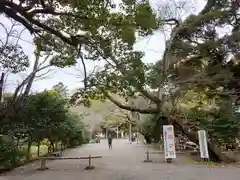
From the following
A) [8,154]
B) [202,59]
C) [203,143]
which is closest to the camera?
[8,154]

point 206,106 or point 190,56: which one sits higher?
point 190,56

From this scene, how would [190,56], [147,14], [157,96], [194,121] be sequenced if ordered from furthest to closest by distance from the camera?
[190,56] → [194,121] → [157,96] → [147,14]

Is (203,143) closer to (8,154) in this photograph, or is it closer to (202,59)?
(202,59)

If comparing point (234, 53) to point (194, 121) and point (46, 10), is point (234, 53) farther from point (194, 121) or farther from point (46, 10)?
point (46, 10)

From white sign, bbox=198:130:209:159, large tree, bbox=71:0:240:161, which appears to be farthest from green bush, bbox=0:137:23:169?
white sign, bbox=198:130:209:159

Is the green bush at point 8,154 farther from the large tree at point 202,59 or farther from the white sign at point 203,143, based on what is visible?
the white sign at point 203,143

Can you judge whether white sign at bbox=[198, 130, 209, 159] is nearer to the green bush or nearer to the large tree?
the large tree

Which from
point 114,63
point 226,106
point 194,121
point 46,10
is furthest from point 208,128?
point 46,10

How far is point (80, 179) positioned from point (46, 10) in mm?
5827

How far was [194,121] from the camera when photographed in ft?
66.8

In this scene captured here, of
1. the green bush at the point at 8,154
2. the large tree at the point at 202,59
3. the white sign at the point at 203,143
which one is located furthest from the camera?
the large tree at the point at 202,59

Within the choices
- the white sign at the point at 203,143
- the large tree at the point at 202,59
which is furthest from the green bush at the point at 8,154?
the white sign at the point at 203,143

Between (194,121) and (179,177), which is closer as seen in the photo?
(179,177)

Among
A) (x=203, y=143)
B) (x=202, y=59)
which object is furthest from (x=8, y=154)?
(x=202, y=59)
